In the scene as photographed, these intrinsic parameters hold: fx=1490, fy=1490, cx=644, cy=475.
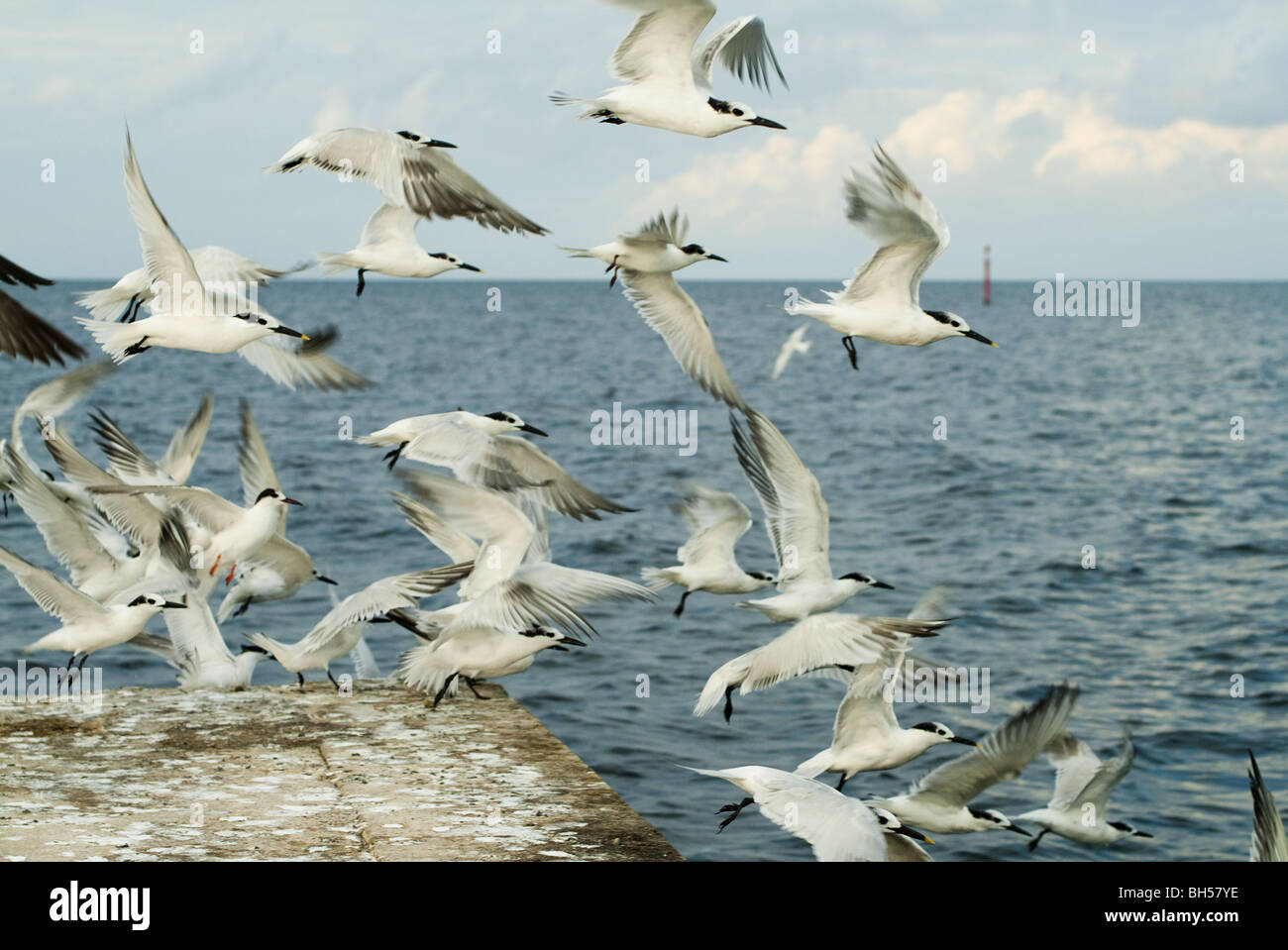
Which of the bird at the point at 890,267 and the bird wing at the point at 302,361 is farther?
the bird wing at the point at 302,361

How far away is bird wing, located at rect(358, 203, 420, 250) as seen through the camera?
848 cm

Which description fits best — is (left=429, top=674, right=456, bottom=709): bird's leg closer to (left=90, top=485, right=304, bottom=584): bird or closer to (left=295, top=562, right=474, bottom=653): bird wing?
(left=295, top=562, right=474, bottom=653): bird wing

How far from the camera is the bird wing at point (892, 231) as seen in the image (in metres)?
7.18

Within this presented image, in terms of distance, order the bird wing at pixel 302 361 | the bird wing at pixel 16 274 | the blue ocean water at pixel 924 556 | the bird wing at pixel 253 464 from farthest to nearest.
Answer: the blue ocean water at pixel 924 556
the bird wing at pixel 253 464
the bird wing at pixel 302 361
the bird wing at pixel 16 274

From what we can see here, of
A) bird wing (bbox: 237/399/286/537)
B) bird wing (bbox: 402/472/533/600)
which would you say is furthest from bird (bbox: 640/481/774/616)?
bird wing (bbox: 237/399/286/537)

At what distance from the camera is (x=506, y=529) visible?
8.31 metres

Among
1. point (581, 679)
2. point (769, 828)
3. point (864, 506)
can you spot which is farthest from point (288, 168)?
point (864, 506)

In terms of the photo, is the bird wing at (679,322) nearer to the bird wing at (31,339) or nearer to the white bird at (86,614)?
the white bird at (86,614)

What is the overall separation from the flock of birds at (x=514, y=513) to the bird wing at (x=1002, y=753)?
0.01 meters

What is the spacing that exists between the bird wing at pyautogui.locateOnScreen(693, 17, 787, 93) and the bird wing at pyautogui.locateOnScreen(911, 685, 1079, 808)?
3767mm

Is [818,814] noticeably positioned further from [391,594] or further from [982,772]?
[391,594]

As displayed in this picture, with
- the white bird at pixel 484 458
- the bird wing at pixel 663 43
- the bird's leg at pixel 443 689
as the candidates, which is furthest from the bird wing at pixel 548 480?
the bird wing at pixel 663 43
